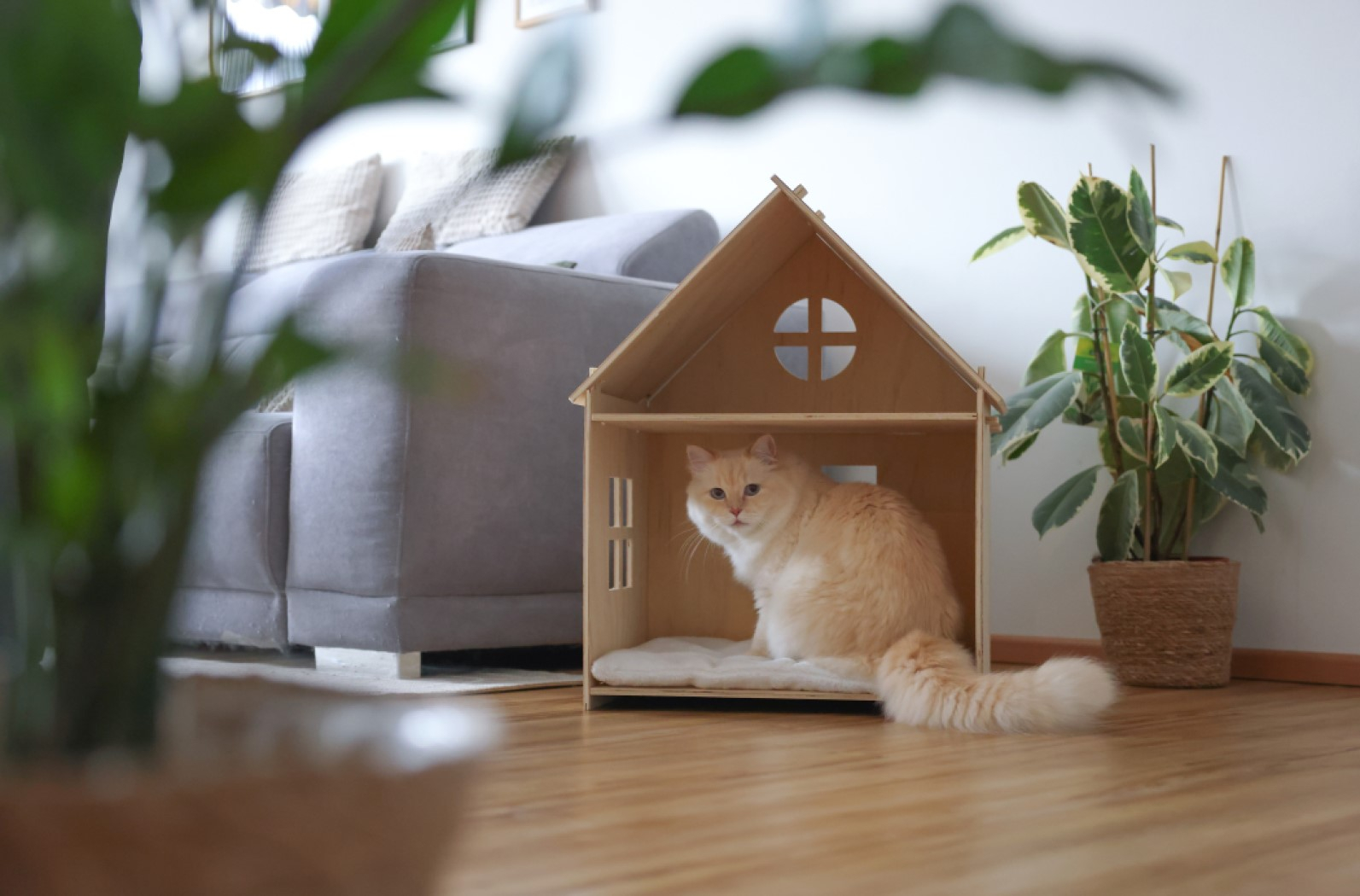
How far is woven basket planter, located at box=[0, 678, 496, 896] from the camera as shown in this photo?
0.40 meters

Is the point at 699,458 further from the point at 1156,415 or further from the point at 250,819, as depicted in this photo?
the point at 250,819

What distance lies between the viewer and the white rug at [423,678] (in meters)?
1.99

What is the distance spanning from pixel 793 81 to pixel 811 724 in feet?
5.02

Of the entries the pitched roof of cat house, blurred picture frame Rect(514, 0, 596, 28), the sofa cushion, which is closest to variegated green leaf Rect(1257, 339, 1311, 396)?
the pitched roof of cat house

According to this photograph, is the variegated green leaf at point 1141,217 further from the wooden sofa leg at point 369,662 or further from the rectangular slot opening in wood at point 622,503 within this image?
the wooden sofa leg at point 369,662

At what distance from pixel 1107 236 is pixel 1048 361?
1.07 ft

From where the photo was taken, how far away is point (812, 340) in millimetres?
2268

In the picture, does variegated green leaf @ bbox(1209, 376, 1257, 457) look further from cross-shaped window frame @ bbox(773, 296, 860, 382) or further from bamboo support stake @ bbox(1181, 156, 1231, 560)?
cross-shaped window frame @ bbox(773, 296, 860, 382)

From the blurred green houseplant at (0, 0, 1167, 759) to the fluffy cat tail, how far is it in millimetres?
1359

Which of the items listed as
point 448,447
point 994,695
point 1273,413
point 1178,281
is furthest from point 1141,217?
point 448,447

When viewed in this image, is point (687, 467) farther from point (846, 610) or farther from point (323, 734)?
point (323, 734)

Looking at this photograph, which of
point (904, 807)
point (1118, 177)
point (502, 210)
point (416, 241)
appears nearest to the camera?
point (904, 807)

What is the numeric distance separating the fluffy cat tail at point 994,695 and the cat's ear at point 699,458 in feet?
1.78

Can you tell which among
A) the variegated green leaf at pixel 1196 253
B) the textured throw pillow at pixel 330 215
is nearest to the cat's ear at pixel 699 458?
the variegated green leaf at pixel 1196 253
